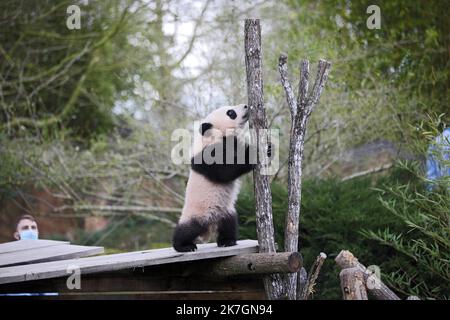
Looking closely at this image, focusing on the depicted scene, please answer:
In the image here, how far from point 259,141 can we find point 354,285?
1135mm

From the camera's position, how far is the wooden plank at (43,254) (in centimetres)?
467

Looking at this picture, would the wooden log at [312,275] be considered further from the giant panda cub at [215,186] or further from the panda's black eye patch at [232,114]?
the panda's black eye patch at [232,114]

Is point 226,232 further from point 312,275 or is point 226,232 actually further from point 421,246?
point 421,246

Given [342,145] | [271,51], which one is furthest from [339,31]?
[342,145]

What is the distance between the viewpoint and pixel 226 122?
471 centimetres

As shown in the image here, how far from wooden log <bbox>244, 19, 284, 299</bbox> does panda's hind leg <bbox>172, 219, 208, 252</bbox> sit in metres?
0.52

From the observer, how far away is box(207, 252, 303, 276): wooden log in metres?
3.71

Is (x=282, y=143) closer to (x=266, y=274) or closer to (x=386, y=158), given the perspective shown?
(x=386, y=158)

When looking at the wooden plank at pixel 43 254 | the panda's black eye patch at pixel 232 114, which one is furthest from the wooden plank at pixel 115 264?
the panda's black eye patch at pixel 232 114

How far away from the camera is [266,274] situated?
4.14 metres

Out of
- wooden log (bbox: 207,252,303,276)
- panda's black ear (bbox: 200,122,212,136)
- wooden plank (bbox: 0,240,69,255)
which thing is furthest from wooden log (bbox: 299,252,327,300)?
wooden plank (bbox: 0,240,69,255)

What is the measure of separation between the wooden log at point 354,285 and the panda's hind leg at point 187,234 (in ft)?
3.84

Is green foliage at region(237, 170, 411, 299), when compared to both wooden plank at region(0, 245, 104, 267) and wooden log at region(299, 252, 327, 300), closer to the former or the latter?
wooden log at region(299, 252, 327, 300)

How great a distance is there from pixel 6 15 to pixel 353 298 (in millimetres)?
8086
